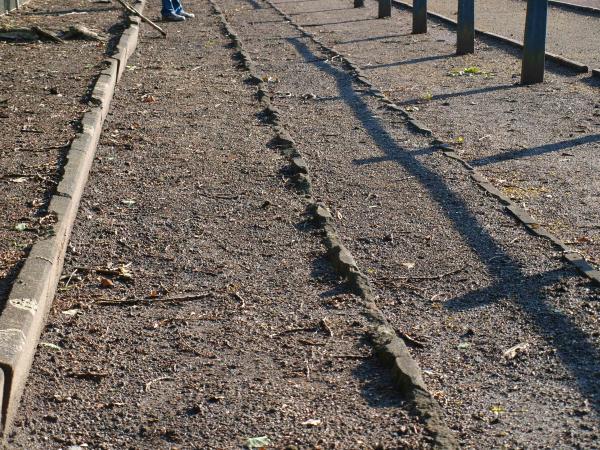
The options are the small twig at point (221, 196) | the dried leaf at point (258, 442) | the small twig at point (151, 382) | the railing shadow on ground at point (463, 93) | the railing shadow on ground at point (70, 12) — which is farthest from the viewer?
the railing shadow on ground at point (70, 12)

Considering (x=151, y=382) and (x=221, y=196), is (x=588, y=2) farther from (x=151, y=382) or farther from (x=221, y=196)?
(x=151, y=382)

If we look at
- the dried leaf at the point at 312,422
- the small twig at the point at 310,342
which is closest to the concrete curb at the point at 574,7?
the small twig at the point at 310,342

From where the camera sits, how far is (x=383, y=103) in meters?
9.48

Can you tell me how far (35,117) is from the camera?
27.8 ft

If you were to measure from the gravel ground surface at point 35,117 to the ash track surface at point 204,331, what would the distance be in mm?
264

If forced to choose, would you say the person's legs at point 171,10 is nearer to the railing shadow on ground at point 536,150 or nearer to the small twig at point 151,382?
the railing shadow on ground at point 536,150

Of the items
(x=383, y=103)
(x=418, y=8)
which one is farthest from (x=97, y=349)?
(x=418, y=8)

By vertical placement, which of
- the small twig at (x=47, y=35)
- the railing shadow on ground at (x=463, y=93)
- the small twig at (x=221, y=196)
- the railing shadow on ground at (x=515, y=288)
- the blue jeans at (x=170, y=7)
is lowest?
the blue jeans at (x=170, y=7)

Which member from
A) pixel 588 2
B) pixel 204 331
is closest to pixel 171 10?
pixel 588 2

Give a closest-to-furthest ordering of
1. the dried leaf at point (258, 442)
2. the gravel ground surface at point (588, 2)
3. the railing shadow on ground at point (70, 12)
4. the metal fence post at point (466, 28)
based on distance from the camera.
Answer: the dried leaf at point (258, 442) → the metal fence post at point (466, 28) → the railing shadow on ground at point (70, 12) → the gravel ground surface at point (588, 2)

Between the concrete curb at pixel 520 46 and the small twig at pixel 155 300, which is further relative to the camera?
the concrete curb at pixel 520 46

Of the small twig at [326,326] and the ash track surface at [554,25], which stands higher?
the small twig at [326,326]

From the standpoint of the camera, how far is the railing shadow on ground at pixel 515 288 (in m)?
3.96

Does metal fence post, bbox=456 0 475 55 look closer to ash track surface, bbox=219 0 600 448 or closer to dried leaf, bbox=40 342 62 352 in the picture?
ash track surface, bbox=219 0 600 448
